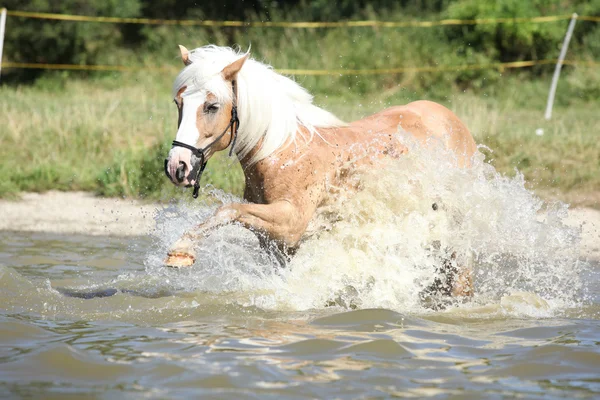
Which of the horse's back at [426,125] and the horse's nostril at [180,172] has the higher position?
the horse's back at [426,125]

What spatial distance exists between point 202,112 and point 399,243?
1.50 metres

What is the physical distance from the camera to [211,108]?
4.88 meters

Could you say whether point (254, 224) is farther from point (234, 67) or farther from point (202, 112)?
point (234, 67)

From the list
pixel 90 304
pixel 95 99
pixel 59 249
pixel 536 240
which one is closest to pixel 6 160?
pixel 59 249

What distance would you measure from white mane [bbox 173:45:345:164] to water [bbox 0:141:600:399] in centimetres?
56

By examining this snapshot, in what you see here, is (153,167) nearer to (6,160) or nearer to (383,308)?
(6,160)

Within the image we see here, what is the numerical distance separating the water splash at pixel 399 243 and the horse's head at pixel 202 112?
587 mm

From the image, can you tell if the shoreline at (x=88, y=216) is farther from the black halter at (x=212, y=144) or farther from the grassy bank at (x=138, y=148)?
the black halter at (x=212, y=144)

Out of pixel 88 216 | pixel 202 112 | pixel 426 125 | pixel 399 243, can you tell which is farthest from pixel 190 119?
pixel 88 216

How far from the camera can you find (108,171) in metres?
9.03

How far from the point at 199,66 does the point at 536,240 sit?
2.56 m

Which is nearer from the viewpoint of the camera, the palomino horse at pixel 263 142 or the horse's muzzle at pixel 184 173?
the horse's muzzle at pixel 184 173

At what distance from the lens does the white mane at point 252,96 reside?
192 inches

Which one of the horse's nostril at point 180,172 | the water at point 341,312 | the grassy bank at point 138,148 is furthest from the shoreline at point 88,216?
the horse's nostril at point 180,172
